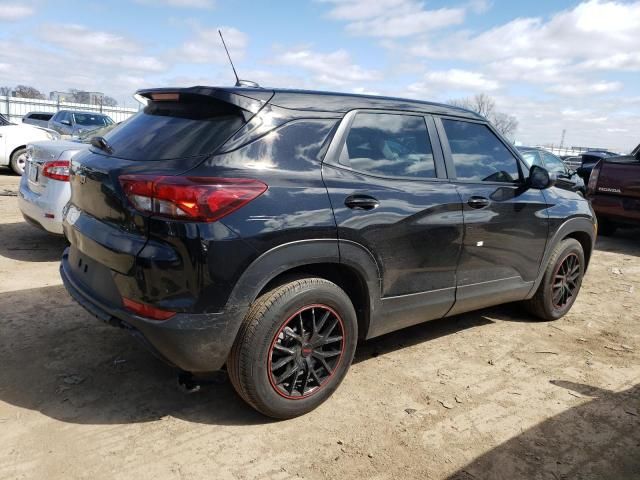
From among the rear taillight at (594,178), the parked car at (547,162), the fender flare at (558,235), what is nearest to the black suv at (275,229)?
the fender flare at (558,235)

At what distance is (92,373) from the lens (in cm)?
332

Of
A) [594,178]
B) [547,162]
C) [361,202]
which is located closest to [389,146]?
[361,202]

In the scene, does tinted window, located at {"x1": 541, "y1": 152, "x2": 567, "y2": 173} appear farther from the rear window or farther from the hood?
the rear window

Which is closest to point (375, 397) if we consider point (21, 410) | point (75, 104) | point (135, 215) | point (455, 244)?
point (455, 244)

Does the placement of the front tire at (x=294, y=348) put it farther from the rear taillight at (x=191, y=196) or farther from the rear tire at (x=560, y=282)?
the rear tire at (x=560, y=282)

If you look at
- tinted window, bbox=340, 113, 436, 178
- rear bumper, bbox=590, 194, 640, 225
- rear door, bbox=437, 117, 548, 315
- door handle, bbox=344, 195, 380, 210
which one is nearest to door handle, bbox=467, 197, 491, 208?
rear door, bbox=437, 117, 548, 315

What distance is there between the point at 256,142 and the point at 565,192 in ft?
10.3

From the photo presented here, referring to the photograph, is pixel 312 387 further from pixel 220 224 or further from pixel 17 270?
pixel 17 270

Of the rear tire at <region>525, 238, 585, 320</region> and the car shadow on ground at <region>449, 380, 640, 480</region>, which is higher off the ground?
the rear tire at <region>525, 238, 585, 320</region>

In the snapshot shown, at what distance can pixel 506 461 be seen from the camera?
8.92 feet

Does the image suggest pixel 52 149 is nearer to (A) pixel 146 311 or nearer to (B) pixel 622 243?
(A) pixel 146 311

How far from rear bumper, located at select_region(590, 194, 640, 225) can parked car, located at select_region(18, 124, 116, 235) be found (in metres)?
7.59

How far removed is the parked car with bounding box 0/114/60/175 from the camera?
35.7 ft

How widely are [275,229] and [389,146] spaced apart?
1079 millimetres
